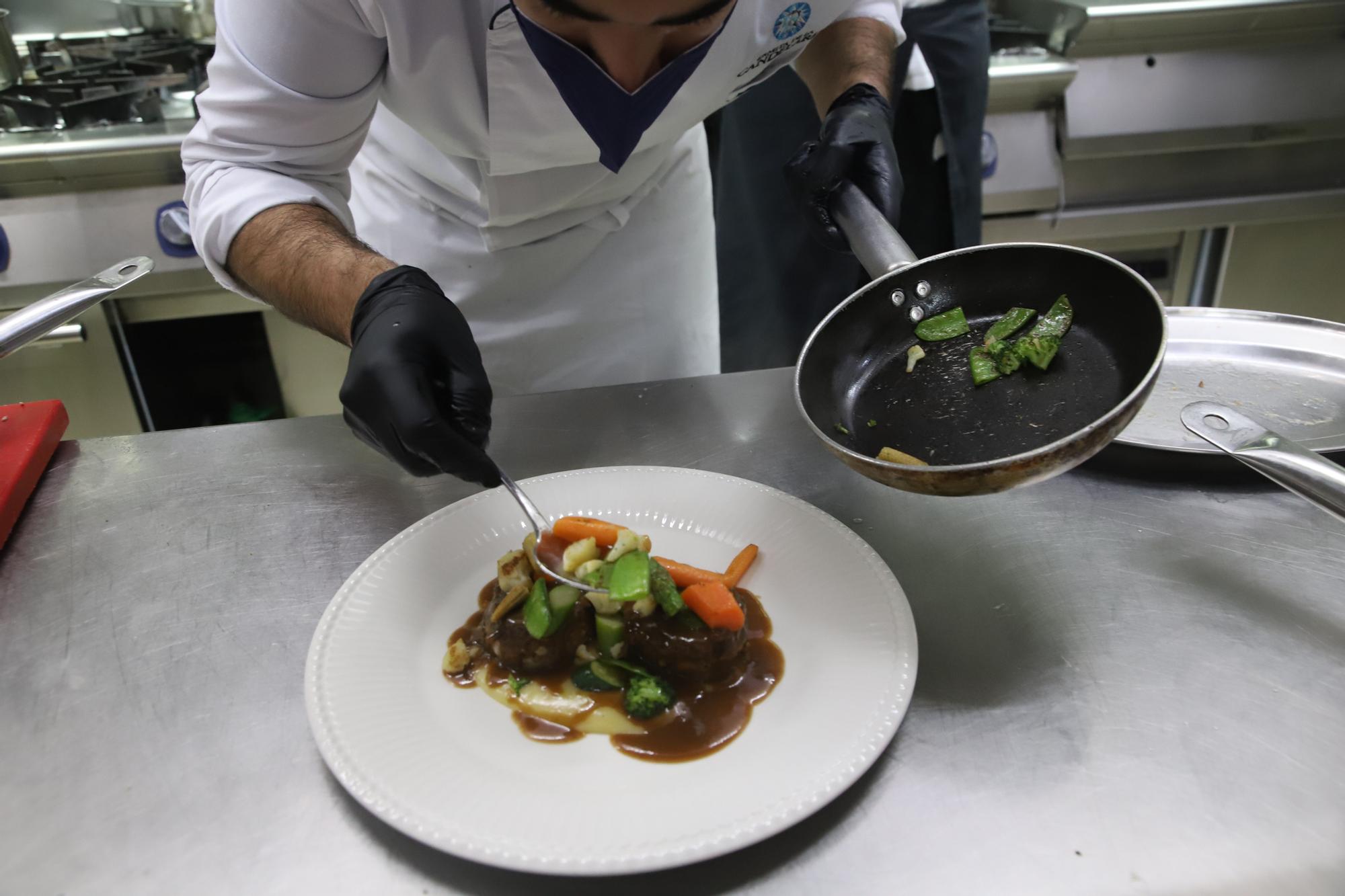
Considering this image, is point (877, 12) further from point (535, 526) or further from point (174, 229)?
point (174, 229)

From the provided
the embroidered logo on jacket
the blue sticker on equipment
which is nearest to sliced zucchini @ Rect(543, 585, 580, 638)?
the embroidered logo on jacket

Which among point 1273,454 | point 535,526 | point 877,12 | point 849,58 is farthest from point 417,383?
point 877,12

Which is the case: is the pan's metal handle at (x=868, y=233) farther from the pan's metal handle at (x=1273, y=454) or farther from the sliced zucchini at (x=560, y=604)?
the sliced zucchini at (x=560, y=604)

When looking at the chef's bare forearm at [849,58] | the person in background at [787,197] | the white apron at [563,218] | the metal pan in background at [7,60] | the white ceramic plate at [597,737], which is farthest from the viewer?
the metal pan in background at [7,60]

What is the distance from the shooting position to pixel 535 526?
0.95m

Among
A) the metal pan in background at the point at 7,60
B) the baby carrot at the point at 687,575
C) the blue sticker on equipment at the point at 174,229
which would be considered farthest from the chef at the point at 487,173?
the metal pan in background at the point at 7,60

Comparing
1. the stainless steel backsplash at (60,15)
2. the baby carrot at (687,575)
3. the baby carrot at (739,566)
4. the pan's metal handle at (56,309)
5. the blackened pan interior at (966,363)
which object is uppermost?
the stainless steel backsplash at (60,15)

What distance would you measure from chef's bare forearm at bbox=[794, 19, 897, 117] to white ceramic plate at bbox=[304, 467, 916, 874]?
0.85 meters

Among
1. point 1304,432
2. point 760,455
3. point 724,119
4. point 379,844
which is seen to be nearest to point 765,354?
point 724,119

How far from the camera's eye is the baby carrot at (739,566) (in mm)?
964

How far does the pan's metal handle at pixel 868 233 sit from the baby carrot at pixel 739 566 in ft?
1.23

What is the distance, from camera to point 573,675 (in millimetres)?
878

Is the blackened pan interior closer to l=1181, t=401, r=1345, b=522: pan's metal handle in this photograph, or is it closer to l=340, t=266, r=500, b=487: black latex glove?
l=1181, t=401, r=1345, b=522: pan's metal handle

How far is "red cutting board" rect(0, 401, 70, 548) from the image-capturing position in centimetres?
111
